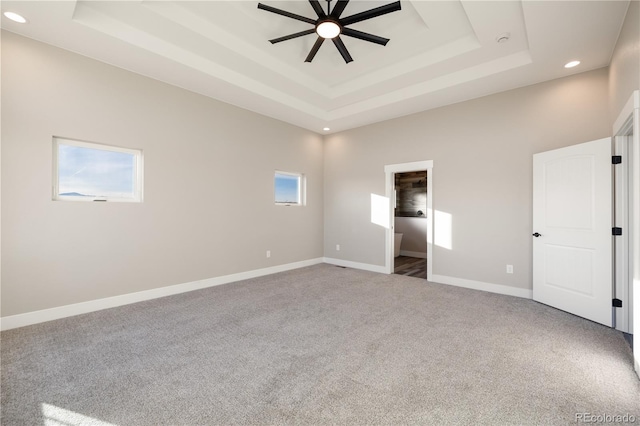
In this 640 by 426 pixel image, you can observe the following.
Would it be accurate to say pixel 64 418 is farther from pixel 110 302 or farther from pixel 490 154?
pixel 490 154

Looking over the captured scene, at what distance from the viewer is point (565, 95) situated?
355cm

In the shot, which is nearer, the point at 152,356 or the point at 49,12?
the point at 152,356

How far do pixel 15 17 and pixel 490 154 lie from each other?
5.79 meters

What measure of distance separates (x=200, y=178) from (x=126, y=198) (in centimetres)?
101

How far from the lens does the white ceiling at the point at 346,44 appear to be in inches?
105

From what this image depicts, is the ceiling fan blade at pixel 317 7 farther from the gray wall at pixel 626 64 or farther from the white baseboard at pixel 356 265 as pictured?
the white baseboard at pixel 356 265

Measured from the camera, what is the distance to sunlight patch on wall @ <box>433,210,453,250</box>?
14.9ft

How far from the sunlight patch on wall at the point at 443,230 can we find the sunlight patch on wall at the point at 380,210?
3.05ft

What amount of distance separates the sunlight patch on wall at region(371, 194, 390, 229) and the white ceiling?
1.73 m

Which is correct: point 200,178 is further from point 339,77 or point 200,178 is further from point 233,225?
point 339,77

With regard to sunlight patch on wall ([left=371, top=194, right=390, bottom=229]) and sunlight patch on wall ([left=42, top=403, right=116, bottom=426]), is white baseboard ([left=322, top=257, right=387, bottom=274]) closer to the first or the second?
sunlight patch on wall ([left=371, top=194, right=390, bottom=229])

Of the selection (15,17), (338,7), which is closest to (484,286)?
(338,7)

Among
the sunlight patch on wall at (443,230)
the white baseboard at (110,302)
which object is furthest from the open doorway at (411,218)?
the white baseboard at (110,302)

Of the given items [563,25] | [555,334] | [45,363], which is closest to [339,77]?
[563,25]
